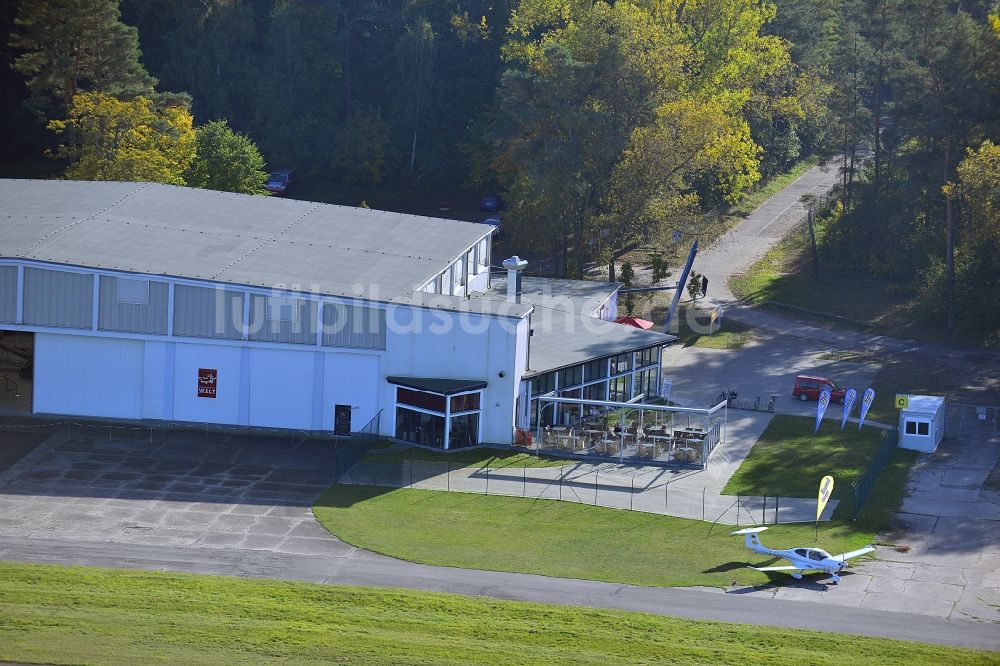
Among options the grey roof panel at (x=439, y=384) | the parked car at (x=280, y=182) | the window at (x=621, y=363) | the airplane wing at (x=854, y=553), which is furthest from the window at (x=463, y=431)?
the parked car at (x=280, y=182)

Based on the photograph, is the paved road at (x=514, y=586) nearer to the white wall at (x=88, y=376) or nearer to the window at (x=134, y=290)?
the white wall at (x=88, y=376)

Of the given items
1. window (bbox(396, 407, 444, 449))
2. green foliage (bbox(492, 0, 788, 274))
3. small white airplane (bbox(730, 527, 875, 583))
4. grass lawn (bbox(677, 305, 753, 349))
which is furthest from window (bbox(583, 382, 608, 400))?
green foliage (bbox(492, 0, 788, 274))

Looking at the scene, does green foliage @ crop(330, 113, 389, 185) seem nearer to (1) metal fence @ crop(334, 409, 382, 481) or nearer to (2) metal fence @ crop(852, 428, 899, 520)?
(1) metal fence @ crop(334, 409, 382, 481)

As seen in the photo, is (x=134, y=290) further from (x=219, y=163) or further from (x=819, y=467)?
(x=219, y=163)

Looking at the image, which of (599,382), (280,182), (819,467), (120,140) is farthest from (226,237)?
(280,182)

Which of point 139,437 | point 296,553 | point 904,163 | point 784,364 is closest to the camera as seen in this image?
point 296,553

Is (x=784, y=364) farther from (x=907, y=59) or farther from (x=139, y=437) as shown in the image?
(x=139, y=437)

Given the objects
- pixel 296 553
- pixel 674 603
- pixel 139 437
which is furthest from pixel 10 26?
pixel 674 603
